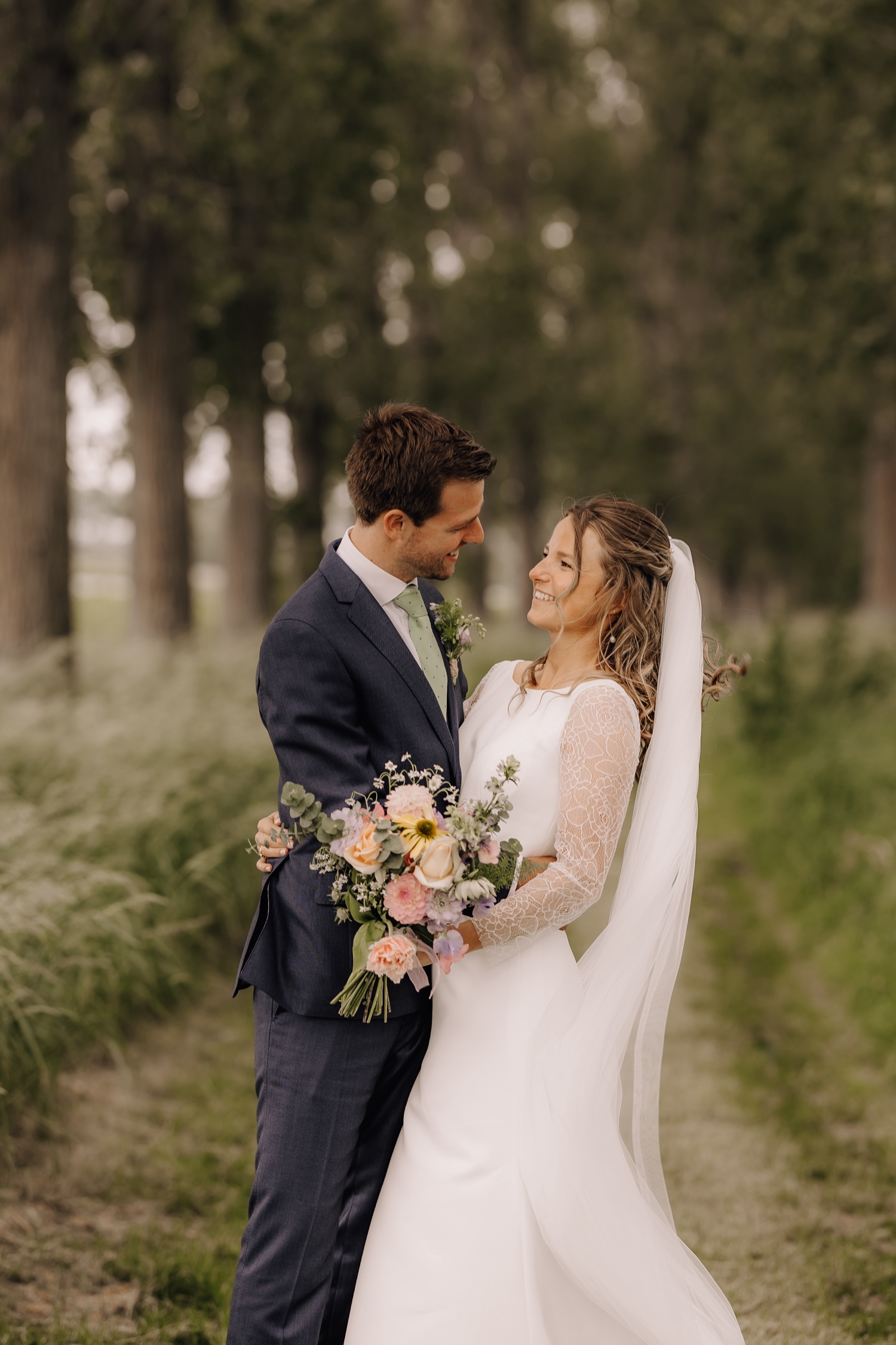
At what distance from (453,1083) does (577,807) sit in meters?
0.74

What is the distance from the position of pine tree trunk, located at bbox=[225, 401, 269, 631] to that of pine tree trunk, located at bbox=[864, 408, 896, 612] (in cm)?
1276

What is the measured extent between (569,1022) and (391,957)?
28.0 inches

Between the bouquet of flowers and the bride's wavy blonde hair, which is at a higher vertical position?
the bride's wavy blonde hair

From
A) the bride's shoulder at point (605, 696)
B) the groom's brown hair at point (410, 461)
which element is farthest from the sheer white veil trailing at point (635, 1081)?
the groom's brown hair at point (410, 461)

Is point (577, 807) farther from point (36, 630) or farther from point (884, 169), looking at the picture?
point (884, 169)

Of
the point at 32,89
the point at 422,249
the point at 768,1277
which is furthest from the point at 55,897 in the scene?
the point at 422,249

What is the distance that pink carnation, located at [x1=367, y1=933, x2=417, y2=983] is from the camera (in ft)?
7.54

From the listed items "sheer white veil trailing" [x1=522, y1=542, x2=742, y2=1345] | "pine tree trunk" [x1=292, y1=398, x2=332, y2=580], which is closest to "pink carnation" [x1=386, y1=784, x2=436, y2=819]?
"sheer white veil trailing" [x1=522, y1=542, x2=742, y2=1345]

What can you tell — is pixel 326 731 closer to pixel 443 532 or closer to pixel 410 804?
pixel 410 804

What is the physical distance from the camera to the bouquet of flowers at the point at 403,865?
90.4 inches

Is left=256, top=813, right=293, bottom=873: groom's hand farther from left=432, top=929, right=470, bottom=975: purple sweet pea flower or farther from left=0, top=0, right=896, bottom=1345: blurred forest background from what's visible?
left=0, top=0, right=896, bottom=1345: blurred forest background

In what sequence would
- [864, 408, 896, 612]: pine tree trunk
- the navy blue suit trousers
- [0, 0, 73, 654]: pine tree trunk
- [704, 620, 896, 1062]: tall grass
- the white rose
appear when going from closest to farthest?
the white rose
the navy blue suit trousers
[704, 620, 896, 1062]: tall grass
[0, 0, 73, 654]: pine tree trunk
[864, 408, 896, 612]: pine tree trunk

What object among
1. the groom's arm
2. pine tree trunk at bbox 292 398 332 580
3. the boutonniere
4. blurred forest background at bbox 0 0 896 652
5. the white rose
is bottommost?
the white rose

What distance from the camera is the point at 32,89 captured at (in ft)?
26.8
